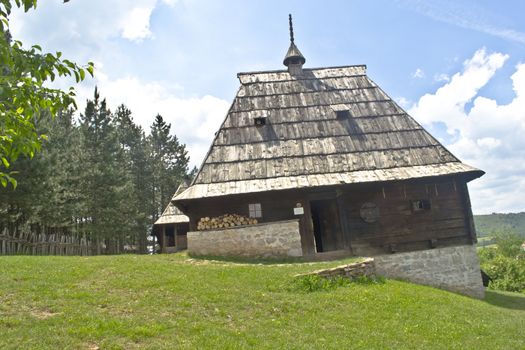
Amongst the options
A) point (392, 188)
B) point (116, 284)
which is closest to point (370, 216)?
point (392, 188)

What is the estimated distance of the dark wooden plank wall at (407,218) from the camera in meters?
16.2

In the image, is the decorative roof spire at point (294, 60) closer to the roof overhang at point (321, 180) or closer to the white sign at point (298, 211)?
the roof overhang at point (321, 180)

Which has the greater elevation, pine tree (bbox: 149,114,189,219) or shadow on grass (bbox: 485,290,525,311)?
pine tree (bbox: 149,114,189,219)

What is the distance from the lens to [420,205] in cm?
1667

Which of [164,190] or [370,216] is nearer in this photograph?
[370,216]

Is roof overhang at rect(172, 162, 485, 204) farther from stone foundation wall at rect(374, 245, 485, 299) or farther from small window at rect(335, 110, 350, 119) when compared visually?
small window at rect(335, 110, 350, 119)

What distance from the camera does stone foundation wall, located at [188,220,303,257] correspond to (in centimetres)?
1516

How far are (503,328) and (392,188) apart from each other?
306 inches

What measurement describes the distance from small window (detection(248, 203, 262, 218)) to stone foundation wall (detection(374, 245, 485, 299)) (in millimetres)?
4962

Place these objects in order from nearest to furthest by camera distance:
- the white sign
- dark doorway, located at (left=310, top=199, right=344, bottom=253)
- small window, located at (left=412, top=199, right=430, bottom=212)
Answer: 1. the white sign
2. small window, located at (left=412, top=199, right=430, bottom=212)
3. dark doorway, located at (left=310, top=199, right=344, bottom=253)

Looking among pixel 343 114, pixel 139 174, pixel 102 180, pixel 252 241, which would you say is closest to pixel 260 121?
pixel 343 114

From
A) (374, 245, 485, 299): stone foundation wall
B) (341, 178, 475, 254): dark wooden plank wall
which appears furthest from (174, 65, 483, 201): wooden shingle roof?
(374, 245, 485, 299): stone foundation wall

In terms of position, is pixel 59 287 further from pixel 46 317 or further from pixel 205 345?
pixel 205 345

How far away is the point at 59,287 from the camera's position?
30.6 ft
